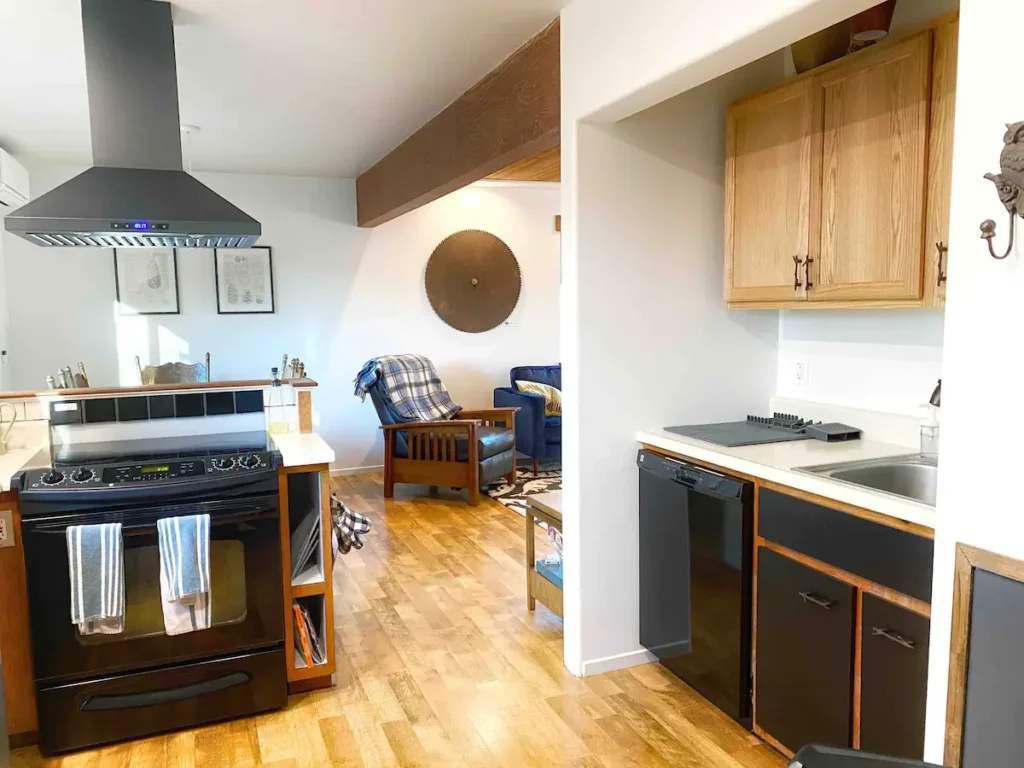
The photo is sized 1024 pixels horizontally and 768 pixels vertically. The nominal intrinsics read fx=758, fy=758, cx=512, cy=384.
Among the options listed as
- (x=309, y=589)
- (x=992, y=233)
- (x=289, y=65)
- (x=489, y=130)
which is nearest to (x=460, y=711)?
Result: (x=309, y=589)

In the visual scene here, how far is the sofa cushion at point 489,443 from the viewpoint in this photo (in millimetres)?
5062

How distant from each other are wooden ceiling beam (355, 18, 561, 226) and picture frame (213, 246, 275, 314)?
4.79ft

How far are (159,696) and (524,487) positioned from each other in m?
3.36

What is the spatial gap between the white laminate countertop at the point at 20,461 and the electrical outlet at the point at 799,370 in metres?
2.58

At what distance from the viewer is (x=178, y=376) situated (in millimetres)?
5180

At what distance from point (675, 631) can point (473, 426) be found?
8.61 feet

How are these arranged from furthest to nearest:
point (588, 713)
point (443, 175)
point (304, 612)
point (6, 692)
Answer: point (443, 175)
point (304, 612)
point (588, 713)
point (6, 692)

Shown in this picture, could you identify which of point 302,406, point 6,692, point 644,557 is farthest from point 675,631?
point 6,692

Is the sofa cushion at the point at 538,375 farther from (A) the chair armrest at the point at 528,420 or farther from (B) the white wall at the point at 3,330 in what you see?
(B) the white wall at the point at 3,330

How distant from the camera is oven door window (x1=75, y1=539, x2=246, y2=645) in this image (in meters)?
2.30

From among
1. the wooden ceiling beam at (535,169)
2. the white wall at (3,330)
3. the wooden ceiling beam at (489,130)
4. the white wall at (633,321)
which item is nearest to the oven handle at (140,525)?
the white wall at (633,321)

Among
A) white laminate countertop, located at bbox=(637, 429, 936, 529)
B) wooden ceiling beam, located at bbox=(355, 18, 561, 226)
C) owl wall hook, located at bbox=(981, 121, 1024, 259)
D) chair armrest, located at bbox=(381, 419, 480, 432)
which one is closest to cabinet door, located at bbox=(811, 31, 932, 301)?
white laminate countertop, located at bbox=(637, 429, 936, 529)

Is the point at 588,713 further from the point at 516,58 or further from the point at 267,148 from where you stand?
the point at 267,148

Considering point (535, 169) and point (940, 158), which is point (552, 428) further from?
point (940, 158)
